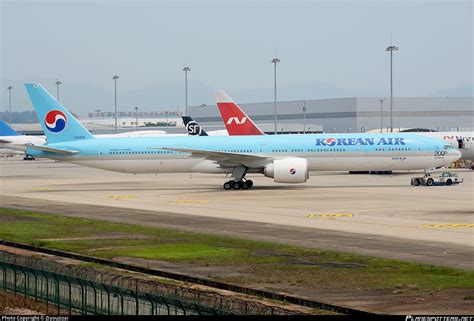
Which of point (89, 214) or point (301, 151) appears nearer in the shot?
point (89, 214)

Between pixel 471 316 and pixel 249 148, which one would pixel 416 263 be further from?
pixel 249 148

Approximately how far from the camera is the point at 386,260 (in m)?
27.7

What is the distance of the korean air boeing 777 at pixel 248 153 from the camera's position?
61969mm

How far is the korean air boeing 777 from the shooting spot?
62.0 metres

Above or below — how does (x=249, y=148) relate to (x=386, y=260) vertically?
above

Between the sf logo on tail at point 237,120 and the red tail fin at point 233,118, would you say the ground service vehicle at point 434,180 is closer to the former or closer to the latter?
the red tail fin at point 233,118

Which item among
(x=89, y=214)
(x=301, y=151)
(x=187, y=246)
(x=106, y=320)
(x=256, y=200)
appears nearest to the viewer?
(x=106, y=320)

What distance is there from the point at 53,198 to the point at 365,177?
3017 centimetres

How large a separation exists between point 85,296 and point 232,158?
1700 inches

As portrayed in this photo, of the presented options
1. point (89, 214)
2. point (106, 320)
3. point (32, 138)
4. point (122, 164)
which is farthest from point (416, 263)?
point (32, 138)

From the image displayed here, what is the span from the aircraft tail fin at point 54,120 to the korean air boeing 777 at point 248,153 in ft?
0.25

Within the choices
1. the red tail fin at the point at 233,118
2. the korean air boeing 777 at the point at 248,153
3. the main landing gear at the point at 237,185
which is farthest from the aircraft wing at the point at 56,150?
the red tail fin at the point at 233,118

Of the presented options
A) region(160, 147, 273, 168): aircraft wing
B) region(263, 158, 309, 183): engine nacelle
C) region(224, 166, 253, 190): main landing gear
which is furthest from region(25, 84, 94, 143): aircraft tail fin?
region(263, 158, 309, 183): engine nacelle

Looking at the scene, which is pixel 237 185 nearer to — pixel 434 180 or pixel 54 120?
pixel 434 180
